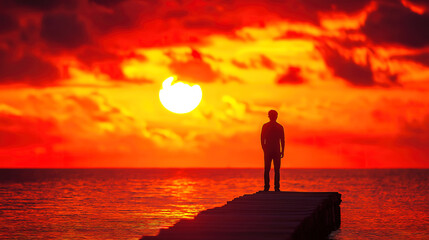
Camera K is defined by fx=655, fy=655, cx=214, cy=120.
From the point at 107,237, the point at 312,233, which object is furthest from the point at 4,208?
the point at 312,233

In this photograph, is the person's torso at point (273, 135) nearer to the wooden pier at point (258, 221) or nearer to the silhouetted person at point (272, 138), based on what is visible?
the silhouetted person at point (272, 138)

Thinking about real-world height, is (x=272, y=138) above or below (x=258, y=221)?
above

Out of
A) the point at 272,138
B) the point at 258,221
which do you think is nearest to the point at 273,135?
the point at 272,138

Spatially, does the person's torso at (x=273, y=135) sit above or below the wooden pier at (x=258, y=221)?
above

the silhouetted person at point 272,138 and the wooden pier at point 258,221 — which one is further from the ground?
the silhouetted person at point 272,138

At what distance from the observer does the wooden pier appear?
12.1m

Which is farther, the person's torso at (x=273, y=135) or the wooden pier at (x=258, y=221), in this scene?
the person's torso at (x=273, y=135)

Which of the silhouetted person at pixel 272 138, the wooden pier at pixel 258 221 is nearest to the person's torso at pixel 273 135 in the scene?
the silhouetted person at pixel 272 138

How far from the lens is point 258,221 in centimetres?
1416

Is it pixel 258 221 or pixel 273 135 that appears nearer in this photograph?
pixel 258 221

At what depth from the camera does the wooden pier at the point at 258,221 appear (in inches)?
478

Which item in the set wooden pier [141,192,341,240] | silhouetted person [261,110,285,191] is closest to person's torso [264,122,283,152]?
silhouetted person [261,110,285,191]

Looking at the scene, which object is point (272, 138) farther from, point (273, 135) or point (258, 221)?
point (258, 221)

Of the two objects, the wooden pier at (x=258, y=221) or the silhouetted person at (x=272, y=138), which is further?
the silhouetted person at (x=272, y=138)
